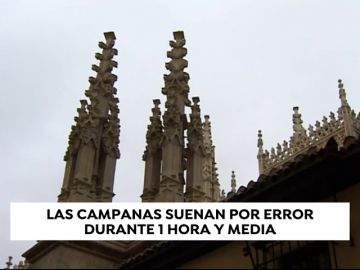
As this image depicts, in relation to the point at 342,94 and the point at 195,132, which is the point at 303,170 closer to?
the point at 195,132

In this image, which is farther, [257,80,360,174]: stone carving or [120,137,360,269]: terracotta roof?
[257,80,360,174]: stone carving

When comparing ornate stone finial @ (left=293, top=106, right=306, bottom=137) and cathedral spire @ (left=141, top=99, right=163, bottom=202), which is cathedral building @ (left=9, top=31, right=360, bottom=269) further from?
ornate stone finial @ (left=293, top=106, right=306, bottom=137)

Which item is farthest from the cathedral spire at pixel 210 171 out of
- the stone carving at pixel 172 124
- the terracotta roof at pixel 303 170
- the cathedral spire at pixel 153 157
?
the terracotta roof at pixel 303 170

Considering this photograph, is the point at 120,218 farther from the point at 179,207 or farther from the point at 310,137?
the point at 310,137

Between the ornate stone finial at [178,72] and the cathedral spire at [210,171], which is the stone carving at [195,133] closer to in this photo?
the ornate stone finial at [178,72]

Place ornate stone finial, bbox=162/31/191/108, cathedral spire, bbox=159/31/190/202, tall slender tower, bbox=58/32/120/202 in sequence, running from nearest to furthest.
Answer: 1. tall slender tower, bbox=58/32/120/202
2. cathedral spire, bbox=159/31/190/202
3. ornate stone finial, bbox=162/31/191/108

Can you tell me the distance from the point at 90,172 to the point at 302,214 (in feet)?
21.5

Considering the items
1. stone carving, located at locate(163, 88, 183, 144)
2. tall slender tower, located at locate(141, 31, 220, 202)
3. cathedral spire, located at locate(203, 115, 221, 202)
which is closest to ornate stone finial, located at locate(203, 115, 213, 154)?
cathedral spire, located at locate(203, 115, 221, 202)

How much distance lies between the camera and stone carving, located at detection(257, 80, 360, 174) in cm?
2914

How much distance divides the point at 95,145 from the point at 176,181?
2.31 metres

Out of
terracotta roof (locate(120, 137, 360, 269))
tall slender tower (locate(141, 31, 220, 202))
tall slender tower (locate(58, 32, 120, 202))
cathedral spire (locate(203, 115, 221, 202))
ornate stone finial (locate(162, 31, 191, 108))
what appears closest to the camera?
terracotta roof (locate(120, 137, 360, 269))

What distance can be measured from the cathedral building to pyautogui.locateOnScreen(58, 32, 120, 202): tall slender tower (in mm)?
26

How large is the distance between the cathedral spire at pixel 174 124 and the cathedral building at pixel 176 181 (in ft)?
0.09

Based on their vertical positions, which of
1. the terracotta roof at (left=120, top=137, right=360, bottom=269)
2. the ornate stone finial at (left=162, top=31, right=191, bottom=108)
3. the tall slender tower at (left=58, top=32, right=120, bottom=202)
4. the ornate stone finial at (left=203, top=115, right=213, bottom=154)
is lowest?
the terracotta roof at (left=120, top=137, right=360, bottom=269)
